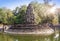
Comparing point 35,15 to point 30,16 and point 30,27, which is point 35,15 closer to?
point 30,16

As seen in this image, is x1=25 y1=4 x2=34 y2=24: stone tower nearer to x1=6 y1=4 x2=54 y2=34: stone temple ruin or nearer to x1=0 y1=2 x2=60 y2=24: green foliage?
x1=6 y1=4 x2=54 y2=34: stone temple ruin

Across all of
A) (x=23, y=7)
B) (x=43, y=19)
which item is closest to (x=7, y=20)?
(x=23, y=7)

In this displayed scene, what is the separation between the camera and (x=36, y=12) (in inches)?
1308

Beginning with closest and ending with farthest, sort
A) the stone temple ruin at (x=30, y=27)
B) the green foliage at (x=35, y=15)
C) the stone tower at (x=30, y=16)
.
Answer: the stone temple ruin at (x=30, y=27) < the stone tower at (x=30, y=16) < the green foliage at (x=35, y=15)

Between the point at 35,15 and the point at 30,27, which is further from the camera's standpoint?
the point at 35,15

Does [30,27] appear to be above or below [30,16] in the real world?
below

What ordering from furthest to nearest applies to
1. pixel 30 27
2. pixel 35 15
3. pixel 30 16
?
pixel 35 15, pixel 30 16, pixel 30 27

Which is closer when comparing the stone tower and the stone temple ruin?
the stone temple ruin

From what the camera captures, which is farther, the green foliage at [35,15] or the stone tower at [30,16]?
the green foliage at [35,15]

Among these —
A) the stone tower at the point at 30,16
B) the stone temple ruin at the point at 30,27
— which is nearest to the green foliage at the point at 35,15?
the stone tower at the point at 30,16

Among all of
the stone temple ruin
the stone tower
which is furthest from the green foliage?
the stone temple ruin

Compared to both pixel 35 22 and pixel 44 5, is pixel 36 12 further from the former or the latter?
pixel 44 5

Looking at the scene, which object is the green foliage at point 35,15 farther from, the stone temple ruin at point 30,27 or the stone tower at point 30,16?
the stone temple ruin at point 30,27

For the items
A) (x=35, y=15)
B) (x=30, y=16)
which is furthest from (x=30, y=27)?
(x=35, y=15)
